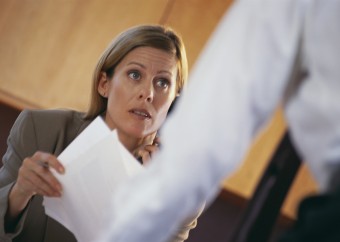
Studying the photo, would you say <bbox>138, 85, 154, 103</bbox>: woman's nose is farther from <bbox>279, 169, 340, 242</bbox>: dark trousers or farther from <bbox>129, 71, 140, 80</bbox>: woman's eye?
<bbox>279, 169, 340, 242</bbox>: dark trousers

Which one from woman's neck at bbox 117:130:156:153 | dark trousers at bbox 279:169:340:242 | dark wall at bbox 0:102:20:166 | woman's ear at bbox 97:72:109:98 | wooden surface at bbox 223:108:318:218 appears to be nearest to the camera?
dark trousers at bbox 279:169:340:242

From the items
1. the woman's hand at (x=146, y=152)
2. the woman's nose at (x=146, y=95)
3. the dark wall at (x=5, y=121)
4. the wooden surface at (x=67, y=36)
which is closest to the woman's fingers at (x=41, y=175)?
the woman's hand at (x=146, y=152)

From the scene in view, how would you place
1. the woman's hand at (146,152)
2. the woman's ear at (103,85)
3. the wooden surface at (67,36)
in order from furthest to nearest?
1. the wooden surface at (67,36)
2. the woman's ear at (103,85)
3. the woman's hand at (146,152)

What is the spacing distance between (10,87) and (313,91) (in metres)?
2.97

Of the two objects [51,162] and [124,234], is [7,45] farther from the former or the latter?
[124,234]

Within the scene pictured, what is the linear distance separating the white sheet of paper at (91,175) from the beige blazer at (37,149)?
11.1 inches

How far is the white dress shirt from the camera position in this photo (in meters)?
0.61

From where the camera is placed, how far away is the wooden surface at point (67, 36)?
3.37 metres

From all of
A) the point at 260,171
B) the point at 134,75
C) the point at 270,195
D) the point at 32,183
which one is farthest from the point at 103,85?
the point at 260,171

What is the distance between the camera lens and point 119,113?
1.53 meters

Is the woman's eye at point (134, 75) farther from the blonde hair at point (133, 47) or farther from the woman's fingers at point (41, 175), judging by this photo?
the woman's fingers at point (41, 175)

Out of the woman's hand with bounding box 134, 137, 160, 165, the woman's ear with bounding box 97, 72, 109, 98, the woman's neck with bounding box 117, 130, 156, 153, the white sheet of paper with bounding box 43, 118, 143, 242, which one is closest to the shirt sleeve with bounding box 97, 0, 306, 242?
the white sheet of paper with bounding box 43, 118, 143, 242

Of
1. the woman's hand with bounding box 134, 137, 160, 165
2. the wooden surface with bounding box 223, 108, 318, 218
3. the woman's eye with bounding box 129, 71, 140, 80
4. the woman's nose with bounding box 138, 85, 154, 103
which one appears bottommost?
the wooden surface with bounding box 223, 108, 318, 218

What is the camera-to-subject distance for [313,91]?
62cm
